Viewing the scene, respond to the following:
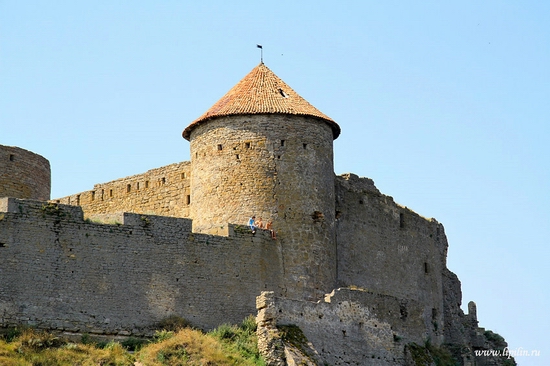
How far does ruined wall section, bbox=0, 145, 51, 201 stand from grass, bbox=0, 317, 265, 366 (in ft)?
23.9

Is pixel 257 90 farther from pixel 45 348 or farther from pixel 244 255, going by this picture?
pixel 45 348

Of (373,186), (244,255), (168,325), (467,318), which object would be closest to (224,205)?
(244,255)

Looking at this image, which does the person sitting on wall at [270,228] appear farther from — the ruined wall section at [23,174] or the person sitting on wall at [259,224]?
the ruined wall section at [23,174]

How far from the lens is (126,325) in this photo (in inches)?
1358

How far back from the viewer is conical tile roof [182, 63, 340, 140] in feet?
127

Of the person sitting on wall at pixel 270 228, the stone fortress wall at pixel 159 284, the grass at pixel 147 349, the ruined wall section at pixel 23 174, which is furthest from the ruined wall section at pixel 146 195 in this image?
the grass at pixel 147 349

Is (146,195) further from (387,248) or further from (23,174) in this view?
(387,248)

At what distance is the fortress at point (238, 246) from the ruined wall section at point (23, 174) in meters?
0.04

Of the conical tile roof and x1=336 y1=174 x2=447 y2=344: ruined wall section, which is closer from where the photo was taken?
the conical tile roof

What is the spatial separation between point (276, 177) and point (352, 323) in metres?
4.56

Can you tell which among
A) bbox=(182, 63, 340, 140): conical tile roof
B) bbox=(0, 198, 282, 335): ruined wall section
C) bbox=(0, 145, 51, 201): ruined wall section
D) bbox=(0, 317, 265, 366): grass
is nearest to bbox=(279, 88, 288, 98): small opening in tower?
bbox=(182, 63, 340, 140): conical tile roof

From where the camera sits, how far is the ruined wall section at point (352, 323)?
34.8 meters

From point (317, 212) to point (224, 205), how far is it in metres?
2.55

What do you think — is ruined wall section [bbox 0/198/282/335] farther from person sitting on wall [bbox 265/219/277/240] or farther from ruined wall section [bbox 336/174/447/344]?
ruined wall section [bbox 336/174/447/344]
